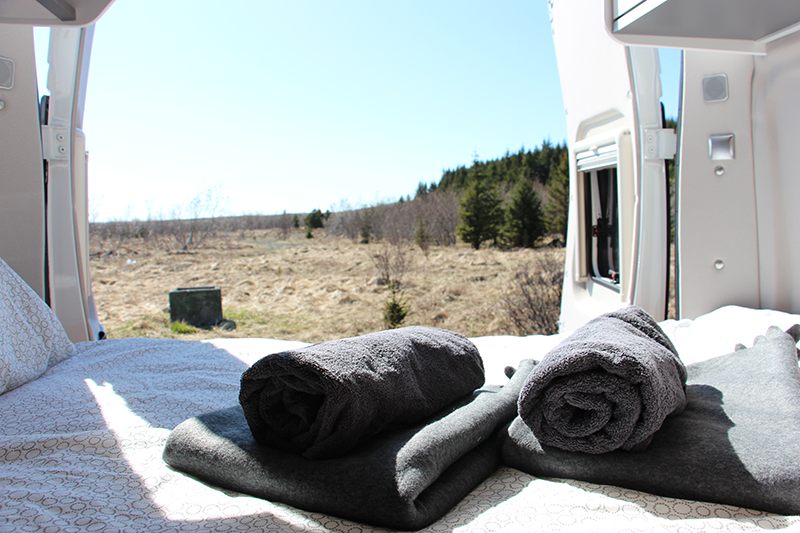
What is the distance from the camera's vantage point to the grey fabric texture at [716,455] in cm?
88

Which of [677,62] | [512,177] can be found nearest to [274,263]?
[677,62]

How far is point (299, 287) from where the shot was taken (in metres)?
8.52

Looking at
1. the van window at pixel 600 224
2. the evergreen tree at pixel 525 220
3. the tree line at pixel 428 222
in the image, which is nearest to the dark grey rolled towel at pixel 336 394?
the van window at pixel 600 224

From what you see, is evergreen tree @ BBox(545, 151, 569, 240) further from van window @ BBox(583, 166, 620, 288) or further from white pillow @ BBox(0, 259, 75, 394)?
white pillow @ BBox(0, 259, 75, 394)

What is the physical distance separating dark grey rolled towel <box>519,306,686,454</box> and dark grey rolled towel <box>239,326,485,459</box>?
250mm

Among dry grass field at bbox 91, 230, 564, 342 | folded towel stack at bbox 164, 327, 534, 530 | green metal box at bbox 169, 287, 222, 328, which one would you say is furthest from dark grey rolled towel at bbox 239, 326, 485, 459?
green metal box at bbox 169, 287, 222, 328

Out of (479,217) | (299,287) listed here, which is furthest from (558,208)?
(299,287)

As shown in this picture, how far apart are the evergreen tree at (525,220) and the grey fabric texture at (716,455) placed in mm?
12550

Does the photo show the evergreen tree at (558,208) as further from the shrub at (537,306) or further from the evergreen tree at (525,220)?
the shrub at (537,306)

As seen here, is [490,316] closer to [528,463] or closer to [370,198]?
[528,463]

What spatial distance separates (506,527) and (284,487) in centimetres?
40

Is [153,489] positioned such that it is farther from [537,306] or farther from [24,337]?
[537,306]

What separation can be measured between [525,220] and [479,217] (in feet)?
4.04

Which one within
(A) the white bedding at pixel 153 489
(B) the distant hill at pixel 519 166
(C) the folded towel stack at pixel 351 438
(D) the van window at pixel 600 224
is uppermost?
(B) the distant hill at pixel 519 166
